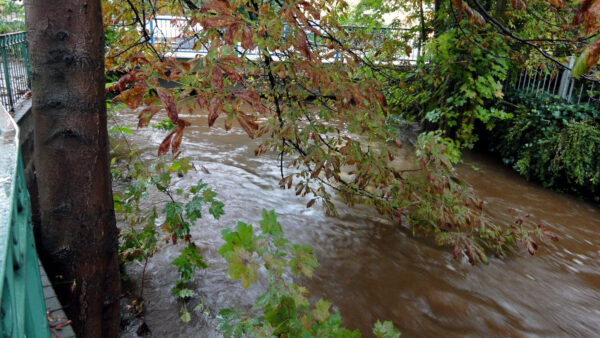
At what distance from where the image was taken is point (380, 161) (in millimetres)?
3709

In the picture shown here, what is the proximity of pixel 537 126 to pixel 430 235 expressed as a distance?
3914 mm

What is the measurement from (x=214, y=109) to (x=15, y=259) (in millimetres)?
1137

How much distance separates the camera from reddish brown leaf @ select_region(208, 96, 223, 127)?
6.33 ft

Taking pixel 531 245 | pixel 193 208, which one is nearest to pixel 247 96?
pixel 193 208

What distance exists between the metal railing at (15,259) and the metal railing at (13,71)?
13.2 feet

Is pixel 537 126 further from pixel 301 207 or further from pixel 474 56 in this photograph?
pixel 301 207

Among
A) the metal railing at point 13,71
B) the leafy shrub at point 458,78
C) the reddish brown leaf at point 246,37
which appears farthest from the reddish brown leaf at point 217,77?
the metal railing at point 13,71

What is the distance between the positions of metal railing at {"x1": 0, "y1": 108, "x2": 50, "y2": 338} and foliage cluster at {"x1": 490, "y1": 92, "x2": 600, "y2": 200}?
7481 millimetres

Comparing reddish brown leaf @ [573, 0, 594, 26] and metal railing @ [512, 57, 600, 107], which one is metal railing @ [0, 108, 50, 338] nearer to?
reddish brown leaf @ [573, 0, 594, 26]

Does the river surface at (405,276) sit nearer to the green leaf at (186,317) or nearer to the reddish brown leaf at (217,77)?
the green leaf at (186,317)

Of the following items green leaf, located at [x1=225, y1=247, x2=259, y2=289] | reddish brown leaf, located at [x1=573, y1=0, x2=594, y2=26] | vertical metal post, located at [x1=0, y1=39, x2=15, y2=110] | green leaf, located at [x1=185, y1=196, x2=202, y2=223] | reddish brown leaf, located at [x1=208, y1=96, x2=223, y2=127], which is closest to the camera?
green leaf, located at [x1=225, y1=247, x2=259, y2=289]

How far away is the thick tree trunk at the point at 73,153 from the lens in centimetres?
187

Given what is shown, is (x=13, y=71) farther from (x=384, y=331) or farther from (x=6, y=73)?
(x=384, y=331)

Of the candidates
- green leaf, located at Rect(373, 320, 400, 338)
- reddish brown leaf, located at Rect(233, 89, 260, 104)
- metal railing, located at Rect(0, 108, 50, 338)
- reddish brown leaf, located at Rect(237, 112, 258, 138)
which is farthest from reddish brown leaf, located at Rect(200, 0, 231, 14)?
green leaf, located at Rect(373, 320, 400, 338)
